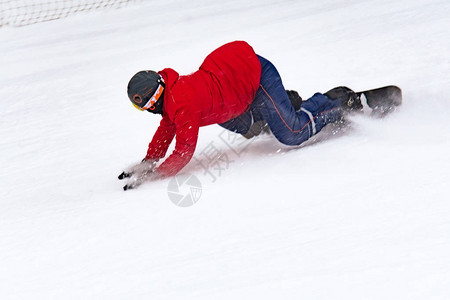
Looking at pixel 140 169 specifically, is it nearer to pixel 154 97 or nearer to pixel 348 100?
pixel 154 97

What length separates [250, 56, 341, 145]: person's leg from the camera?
260 centimetres

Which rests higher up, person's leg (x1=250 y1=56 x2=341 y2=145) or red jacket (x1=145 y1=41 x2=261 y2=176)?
red jacket (x1=145 y1=41 x2=261 y2=176)

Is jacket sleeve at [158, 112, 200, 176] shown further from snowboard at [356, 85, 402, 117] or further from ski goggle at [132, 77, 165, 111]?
snowboard at [356, 85, 402, 117]

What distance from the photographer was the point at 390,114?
284 cm

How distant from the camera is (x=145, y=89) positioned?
7.59ft

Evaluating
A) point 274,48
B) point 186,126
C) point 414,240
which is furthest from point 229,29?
point 414,240

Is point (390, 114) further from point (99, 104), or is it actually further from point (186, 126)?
point (99, 104)

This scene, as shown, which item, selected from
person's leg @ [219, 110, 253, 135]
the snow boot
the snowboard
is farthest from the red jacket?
the snowboard

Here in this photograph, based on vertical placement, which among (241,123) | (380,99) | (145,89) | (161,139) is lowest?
(380,99)

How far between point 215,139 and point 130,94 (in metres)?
0.88
